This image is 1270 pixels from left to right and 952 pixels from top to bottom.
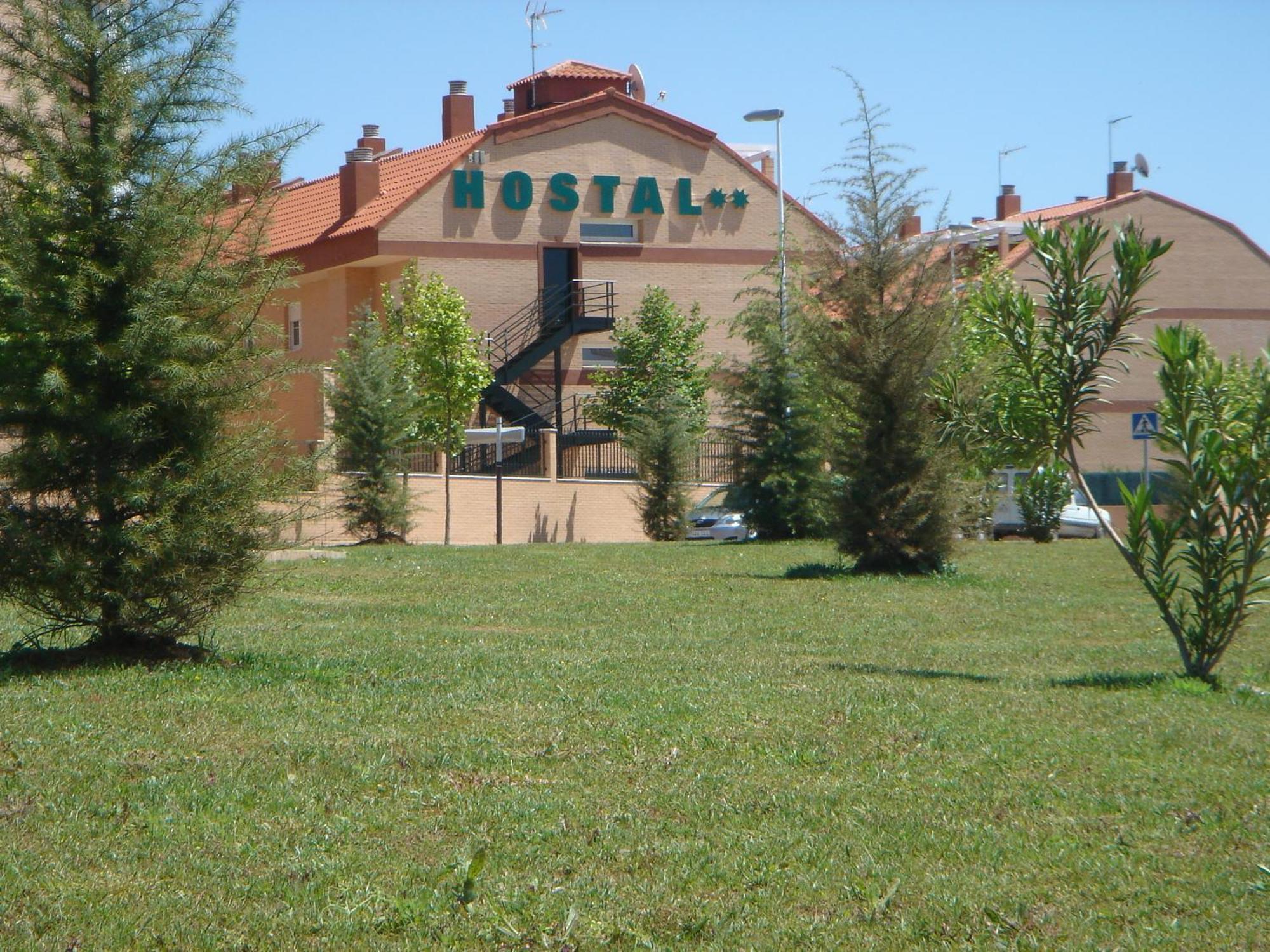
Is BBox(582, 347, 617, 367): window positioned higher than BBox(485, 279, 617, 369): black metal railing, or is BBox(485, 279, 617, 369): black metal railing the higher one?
BBox(485, 279, 617, 369): black metal railing

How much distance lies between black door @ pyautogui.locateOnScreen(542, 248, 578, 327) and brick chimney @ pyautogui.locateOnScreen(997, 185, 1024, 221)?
3044 cm

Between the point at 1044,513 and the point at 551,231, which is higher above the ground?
the point at 551,231

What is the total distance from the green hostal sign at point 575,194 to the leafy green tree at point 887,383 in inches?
820

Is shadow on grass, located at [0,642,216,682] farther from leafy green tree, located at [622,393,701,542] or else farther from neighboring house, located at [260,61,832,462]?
neighboring house, located at [260,61,832,462]

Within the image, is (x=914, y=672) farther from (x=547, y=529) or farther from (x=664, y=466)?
(x=547, y=529)

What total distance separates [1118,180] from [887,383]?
42340 millimetres

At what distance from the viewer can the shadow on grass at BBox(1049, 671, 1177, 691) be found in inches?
439

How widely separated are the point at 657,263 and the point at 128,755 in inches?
1420

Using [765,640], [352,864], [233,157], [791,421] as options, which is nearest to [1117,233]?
[765,640]

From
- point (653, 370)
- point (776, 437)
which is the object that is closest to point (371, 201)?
point (653, 370)

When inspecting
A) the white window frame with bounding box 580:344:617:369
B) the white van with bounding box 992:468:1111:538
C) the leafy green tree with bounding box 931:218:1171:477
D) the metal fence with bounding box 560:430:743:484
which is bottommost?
the white van with bounding box 992:468:1111:538

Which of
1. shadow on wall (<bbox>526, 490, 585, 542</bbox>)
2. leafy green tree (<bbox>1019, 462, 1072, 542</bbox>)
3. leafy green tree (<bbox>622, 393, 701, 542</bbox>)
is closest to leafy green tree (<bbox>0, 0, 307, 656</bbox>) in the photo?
leafy green tree (<bbox>622, 393, 701, 542</bbox>)

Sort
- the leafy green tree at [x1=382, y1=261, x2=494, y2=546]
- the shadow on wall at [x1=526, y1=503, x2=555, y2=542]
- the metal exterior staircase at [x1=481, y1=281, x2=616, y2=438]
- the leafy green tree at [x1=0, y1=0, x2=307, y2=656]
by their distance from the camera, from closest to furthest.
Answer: the leafy green tree at [x1=0, y1=0, x2=307, y2=656]
the leafy green tree at [x1=382, y1=261, x2=494, y2=546]
the shadow on wall at [x1=526, y1=503, x2=555, y2=542]
the metal exterior staircase at [x1=481, y1=281, x2=616, y2=438]

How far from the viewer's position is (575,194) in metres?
41.2
